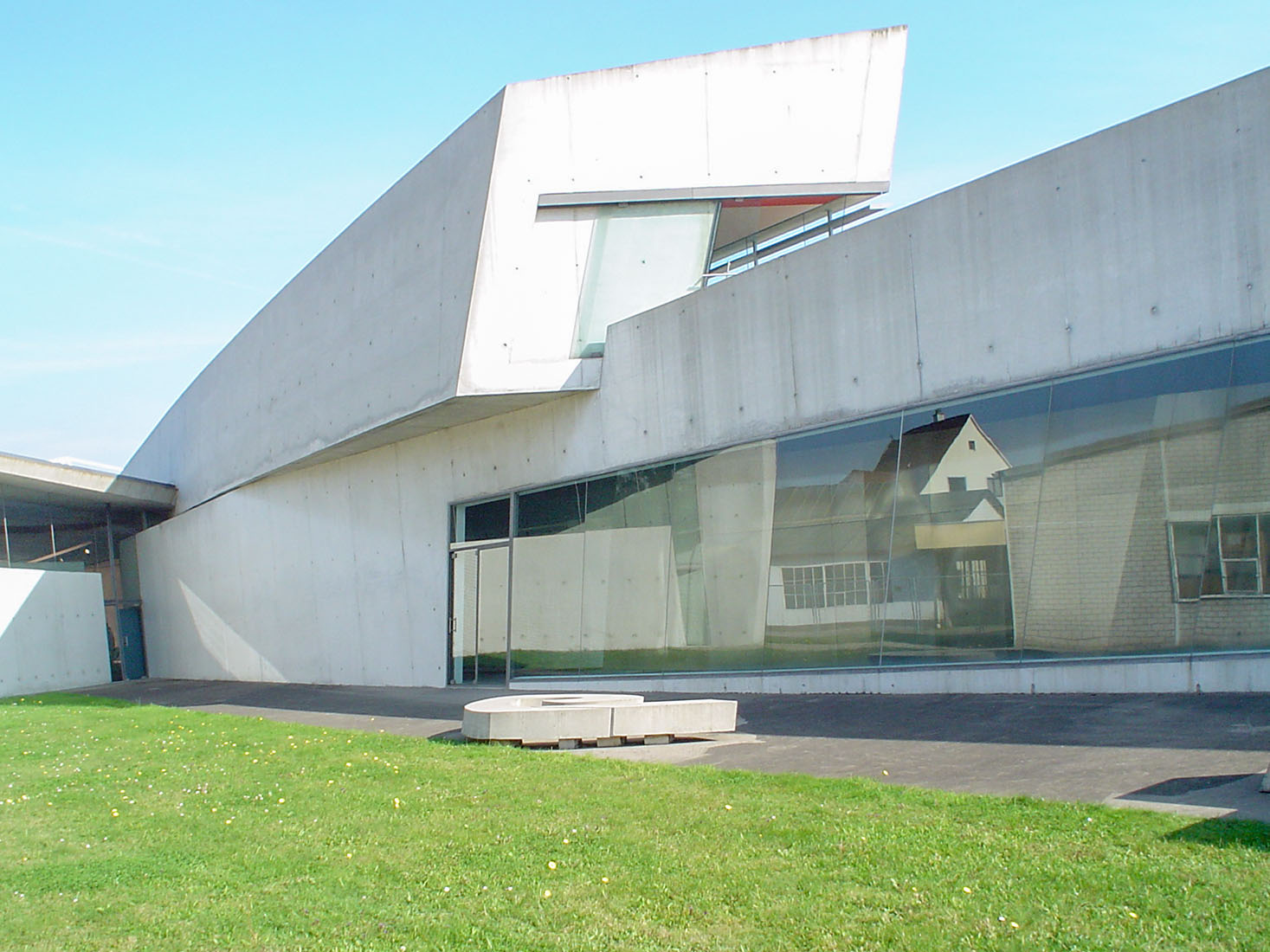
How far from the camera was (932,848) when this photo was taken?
226 inches

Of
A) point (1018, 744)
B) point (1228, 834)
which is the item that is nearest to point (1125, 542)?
point (1018, 744)

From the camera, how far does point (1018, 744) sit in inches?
351

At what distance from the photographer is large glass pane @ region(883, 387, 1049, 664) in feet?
40.4

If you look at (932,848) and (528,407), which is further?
(528,407)

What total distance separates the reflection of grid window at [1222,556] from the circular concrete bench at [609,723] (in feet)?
14.7

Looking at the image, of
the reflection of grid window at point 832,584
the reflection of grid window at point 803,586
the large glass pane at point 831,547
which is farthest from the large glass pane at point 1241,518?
the reflection of grid window at point 803,586

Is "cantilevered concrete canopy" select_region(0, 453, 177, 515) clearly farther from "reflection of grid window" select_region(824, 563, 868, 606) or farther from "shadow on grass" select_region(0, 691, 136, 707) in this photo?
"reflection of grid window" select_region(824, 563, 868, 606)

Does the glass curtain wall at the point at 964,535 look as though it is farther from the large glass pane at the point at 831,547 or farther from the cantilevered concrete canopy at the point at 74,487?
the cantilevered concrete canopy at the point at 74,487

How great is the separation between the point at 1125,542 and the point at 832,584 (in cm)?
400

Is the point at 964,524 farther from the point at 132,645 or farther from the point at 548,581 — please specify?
the point at 132,645

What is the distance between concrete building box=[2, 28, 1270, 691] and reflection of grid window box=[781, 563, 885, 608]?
0.16ft

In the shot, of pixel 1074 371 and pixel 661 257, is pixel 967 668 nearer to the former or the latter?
pixel 1074 371

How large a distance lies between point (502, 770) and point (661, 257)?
1103 centimetres

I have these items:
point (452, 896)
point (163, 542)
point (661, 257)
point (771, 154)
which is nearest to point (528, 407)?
point (661, 257)
